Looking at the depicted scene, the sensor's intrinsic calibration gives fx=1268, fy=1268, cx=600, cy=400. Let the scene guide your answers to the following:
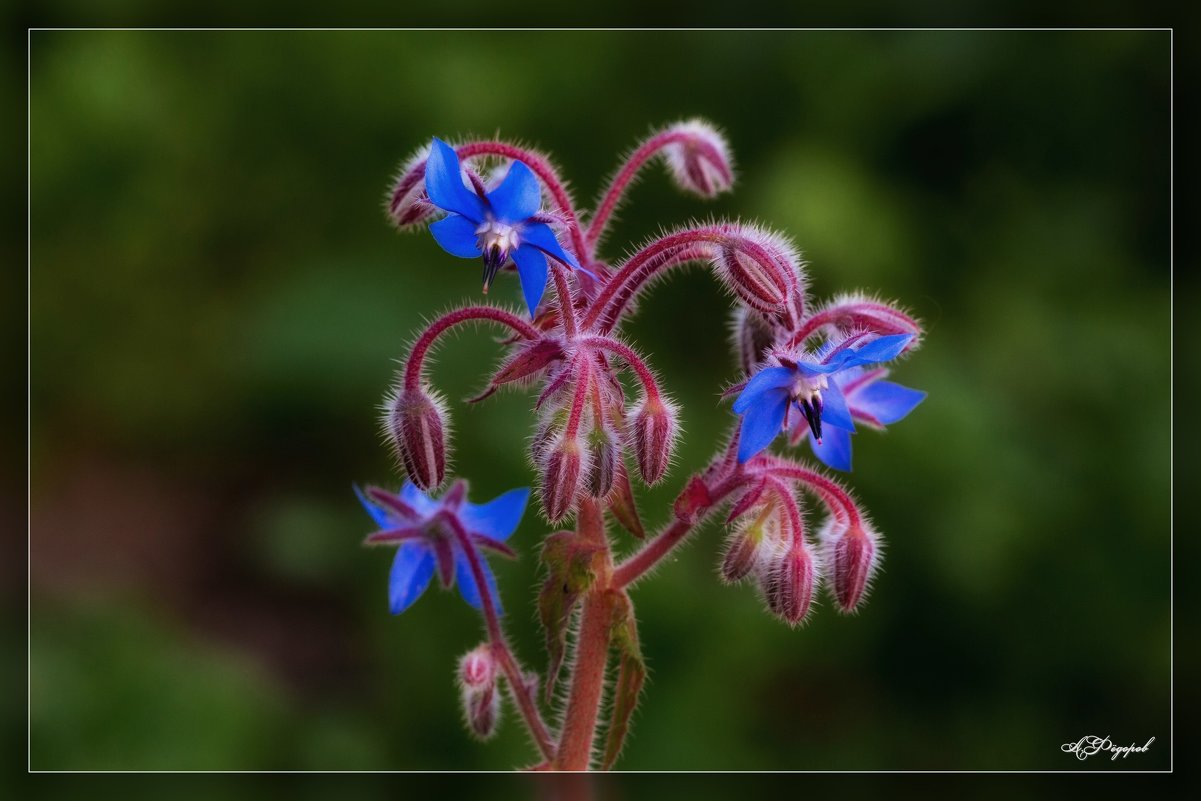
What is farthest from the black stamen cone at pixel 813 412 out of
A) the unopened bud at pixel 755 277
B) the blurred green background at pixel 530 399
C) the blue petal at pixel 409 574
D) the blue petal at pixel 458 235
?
the blurred green background at pixel 530 399

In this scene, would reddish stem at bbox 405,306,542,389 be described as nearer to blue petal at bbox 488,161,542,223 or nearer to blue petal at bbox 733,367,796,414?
blue petal at bbox 488,161,542,223

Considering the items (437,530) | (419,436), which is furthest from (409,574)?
(419,436)

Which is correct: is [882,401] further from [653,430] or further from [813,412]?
[653,430]

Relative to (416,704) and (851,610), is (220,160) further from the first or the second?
(851,610)

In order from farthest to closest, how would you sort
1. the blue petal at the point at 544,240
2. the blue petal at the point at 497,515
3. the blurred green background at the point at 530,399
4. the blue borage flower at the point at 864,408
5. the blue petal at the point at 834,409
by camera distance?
1. the blurred green background at the point at 530,399
2. the blue petal at the point at 497,515
3. the blue borage flower at the point at 864,408
4. the blue petal at the point at 834,409
5. the blue petal at the point at 544,240

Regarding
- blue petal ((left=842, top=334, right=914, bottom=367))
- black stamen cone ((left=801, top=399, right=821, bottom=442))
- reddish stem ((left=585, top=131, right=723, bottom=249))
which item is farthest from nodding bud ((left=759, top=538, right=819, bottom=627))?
reddish stem ((left=585, top=131, right=723, bottom=249))

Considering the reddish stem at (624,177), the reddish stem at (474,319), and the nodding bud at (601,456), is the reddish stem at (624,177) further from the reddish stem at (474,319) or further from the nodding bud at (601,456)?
the nodding bud at (601,456)
